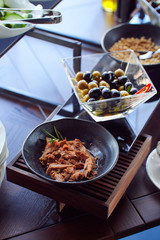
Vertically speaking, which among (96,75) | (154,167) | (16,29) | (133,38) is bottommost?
(154,167)

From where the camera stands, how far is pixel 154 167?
1.10 m

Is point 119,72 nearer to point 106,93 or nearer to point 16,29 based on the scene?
point 106,93

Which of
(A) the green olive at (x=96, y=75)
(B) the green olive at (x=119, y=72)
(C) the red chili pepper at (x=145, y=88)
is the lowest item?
(C) the red chili pepper at (x=145, y=88)

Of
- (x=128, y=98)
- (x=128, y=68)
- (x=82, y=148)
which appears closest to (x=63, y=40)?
(x=128, y=68)

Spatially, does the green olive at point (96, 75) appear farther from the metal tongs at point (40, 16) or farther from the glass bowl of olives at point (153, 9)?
the glass bowl of olives at point (153, 9)

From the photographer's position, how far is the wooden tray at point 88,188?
2.84 feet

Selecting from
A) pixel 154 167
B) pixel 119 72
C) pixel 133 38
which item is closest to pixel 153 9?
pixel 133 38

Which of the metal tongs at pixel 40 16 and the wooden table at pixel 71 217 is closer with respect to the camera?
the metal tongs at pixel 40 16

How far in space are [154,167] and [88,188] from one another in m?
0.30

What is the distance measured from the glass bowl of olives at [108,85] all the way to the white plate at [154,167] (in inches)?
6.5

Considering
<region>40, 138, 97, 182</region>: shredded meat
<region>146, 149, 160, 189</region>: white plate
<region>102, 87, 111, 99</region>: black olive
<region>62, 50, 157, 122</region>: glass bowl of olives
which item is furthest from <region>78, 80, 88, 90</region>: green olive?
<region>146, 149, 160, 189</region>: white plate

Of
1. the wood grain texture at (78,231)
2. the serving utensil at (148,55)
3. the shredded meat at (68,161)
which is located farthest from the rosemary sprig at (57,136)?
the serving utensil at (148,55)

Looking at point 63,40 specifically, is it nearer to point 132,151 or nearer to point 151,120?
point 151,120

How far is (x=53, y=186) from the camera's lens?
88 centimetres
